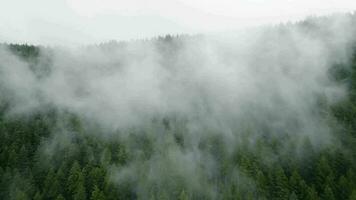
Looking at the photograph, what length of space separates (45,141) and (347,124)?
331ft

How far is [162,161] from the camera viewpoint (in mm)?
129875

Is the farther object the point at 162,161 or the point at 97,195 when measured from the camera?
the point at 162,161

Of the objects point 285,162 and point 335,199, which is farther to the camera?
point 285,162

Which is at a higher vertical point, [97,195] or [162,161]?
[97,195]

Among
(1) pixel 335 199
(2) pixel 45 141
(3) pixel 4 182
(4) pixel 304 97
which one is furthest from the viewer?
(4) pixel 304 97

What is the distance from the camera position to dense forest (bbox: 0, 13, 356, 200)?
106188 mm

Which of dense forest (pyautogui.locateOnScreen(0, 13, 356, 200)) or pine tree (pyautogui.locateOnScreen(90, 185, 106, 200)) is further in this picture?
dense forest (pyautogui.locateOnScreen(0, 13, 356, 200))

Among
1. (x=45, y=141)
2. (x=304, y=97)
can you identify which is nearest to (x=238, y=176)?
(x=45, y=141)

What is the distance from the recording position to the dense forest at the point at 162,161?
106m

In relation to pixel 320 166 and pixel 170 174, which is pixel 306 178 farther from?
pixel 170 174

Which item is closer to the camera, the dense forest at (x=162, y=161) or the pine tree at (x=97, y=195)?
the pine tree at (x=97, y=195)

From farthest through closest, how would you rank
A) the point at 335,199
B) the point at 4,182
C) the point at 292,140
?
1. the point at 292,140
2. the point at 4,182
3. the point at 335,199

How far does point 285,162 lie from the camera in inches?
4838

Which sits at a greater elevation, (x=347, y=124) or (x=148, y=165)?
(x=347, y=124)
